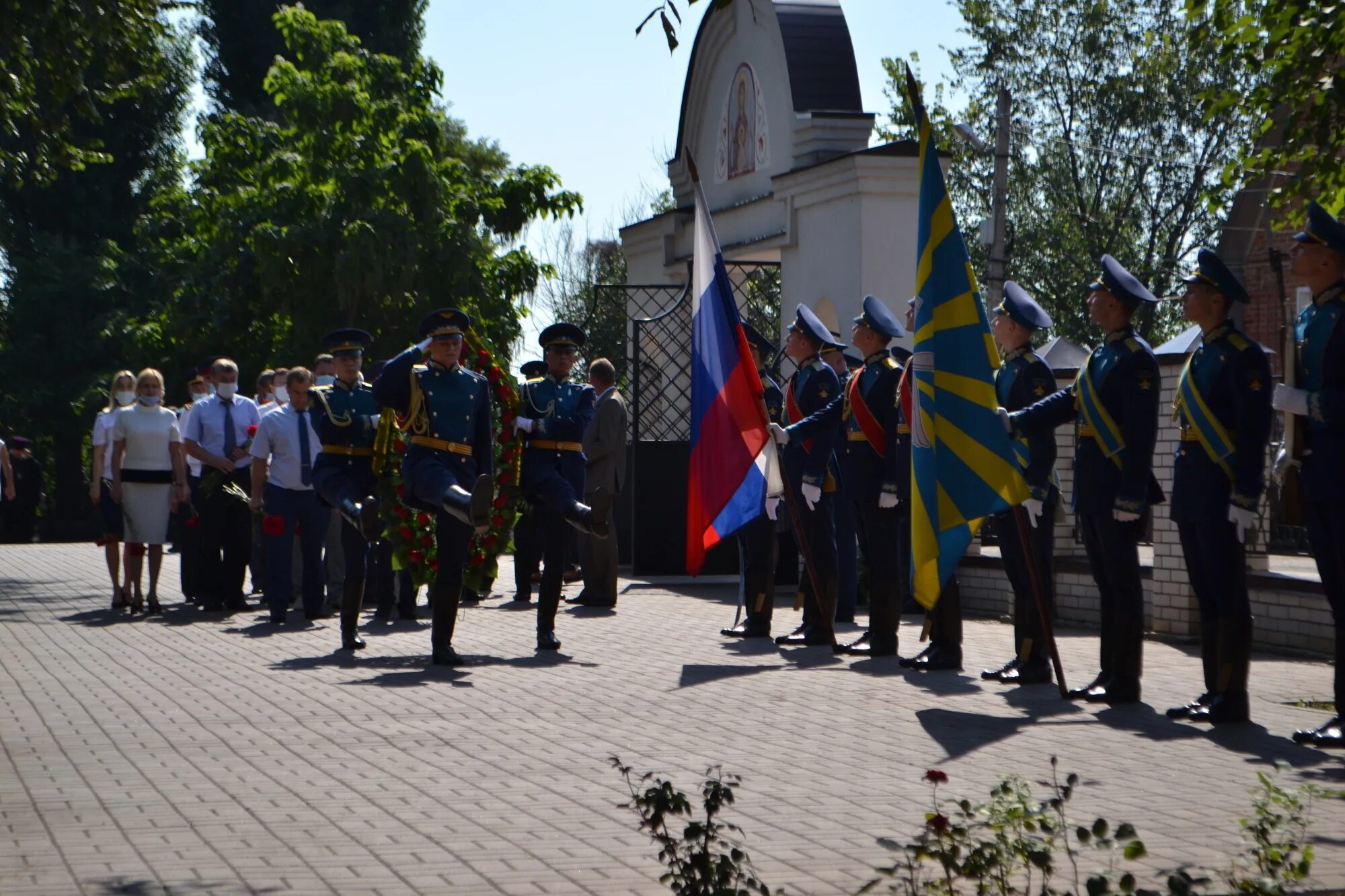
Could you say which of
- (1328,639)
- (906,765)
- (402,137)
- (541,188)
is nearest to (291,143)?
(402,137)

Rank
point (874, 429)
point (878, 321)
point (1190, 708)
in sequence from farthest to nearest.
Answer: point (874, 429) < point (878, 321) < point (1190, 708)

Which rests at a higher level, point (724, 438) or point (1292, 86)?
point (1292, 86)

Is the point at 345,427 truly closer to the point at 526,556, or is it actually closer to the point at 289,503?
the point at 289,503

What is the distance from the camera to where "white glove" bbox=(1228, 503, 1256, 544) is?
340 inches

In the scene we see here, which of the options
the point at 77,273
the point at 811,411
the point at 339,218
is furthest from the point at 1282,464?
the point at 77,273

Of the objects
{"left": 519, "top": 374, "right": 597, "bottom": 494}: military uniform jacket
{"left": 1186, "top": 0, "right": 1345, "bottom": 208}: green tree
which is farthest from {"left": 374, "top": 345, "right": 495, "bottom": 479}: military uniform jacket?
{"left": 1186, "top": 0, "right": 1345, "bottom": 208}: green tree

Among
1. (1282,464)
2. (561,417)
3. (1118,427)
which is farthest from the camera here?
(561,417)

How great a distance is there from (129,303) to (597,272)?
1787 centimetres

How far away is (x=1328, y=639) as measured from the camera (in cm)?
1175

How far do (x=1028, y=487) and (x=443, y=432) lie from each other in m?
3.48

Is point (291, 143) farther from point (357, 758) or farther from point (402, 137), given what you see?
point (357, 758)

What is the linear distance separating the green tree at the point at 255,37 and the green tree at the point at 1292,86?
127 feet

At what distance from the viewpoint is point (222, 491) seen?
1600 cm

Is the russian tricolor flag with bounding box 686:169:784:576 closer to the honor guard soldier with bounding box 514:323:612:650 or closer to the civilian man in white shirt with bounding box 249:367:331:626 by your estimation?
the honor guard soldier with bounding box 514:323:612:650
